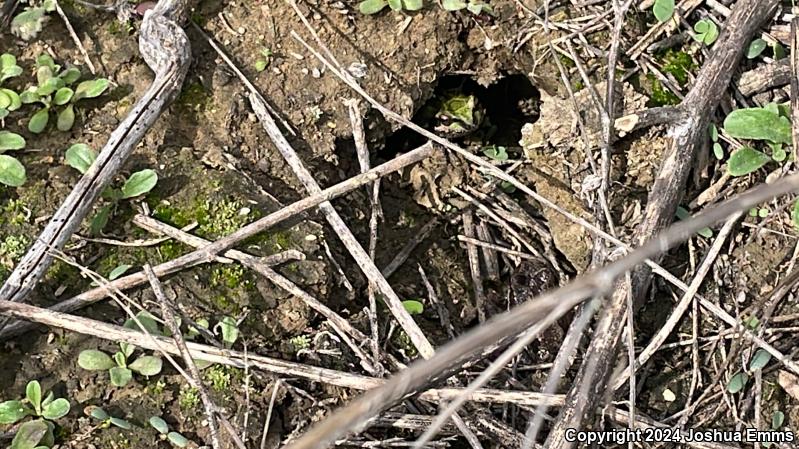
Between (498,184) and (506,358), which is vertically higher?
(506,358)

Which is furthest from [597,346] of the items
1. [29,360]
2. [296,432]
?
[29,360]

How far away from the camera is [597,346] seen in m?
2.25

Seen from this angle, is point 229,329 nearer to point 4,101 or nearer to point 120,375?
point 120,375

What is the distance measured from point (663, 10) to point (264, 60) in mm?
1405

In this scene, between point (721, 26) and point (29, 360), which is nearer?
point (29, 360)

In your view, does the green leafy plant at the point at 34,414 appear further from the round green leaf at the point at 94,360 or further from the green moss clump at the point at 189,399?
the green moss clump at the point at 189,399

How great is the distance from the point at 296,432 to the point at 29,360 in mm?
797

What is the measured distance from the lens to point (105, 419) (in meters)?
2.16

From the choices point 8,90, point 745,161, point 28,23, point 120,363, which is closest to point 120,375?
point 120,363

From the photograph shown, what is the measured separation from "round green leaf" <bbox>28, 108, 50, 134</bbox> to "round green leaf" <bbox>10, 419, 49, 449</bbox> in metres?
0.96

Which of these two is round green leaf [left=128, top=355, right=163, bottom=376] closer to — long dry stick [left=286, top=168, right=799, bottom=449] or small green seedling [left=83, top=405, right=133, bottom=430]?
small green seedling [left=83, top=405, right=133, bottom=430]

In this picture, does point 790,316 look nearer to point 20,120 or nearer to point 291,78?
point 291,78

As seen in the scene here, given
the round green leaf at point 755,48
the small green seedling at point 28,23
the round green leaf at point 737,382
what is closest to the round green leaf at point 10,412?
the small green seedling at point 28,23

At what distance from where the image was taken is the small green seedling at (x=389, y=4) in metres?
2.79
